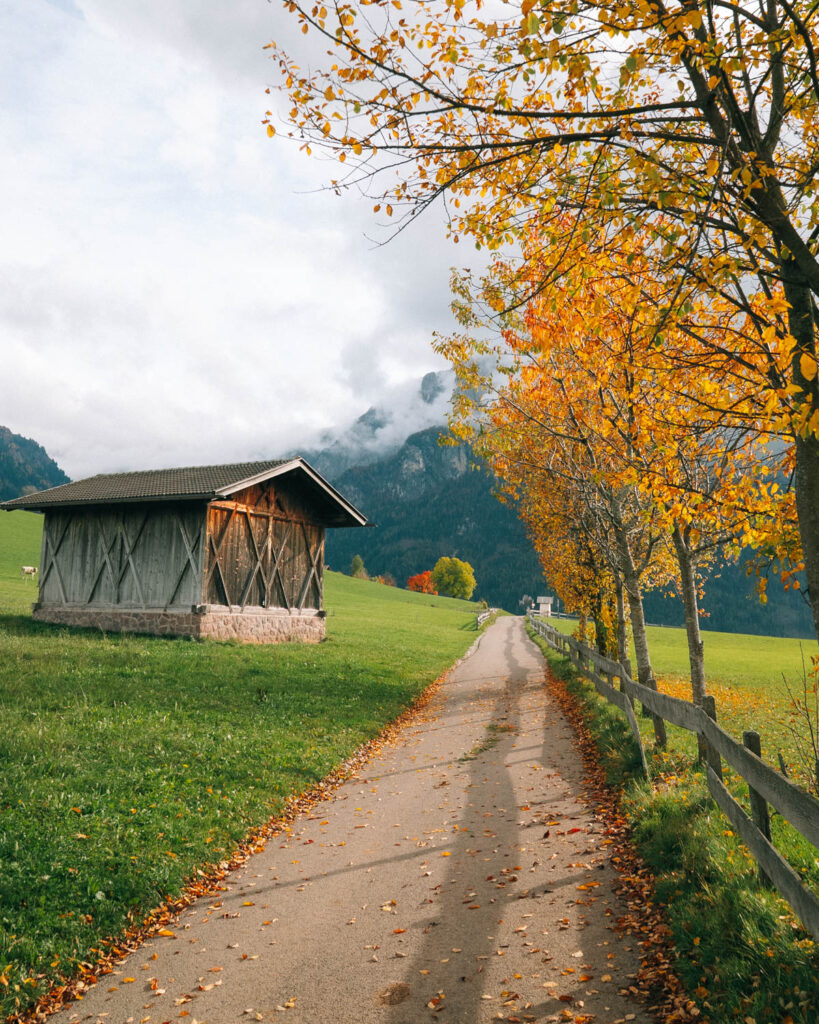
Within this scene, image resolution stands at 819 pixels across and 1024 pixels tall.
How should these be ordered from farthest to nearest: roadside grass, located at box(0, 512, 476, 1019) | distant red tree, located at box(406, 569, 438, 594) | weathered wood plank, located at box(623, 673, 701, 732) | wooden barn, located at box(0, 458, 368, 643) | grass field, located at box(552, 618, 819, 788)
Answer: distant red tree, located at box(406, 569, 438, 594), wooden barn, located at box(0, 458, 368, 643), grass field, located at box(552, 618, 819, 788), weathered wood plank, located at box(623, 673, 701, 732), roadside grass, located at box(0, 512, 476, 1019)

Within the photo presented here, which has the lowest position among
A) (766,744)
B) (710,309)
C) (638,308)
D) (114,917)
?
(766,744)

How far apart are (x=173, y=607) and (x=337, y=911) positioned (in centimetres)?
1763

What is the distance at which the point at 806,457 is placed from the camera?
421 cm

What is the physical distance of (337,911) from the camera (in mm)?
5871

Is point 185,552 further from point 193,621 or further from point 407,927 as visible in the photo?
point 407,927

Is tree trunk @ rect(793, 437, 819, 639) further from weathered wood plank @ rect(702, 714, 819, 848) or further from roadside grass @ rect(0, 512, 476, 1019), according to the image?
roadside grass @ rect(0, 512, 476, 1019)

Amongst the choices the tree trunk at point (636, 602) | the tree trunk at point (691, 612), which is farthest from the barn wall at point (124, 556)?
the tree trunk at point (691, 612)

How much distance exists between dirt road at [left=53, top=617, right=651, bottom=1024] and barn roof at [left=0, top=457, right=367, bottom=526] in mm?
14482

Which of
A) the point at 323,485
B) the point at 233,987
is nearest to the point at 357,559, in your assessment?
the point at 323,485

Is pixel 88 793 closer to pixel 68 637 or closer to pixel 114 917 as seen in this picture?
pixel 114 917

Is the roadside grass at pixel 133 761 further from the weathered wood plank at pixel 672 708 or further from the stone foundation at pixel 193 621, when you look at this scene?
the weathered wood plank at pixel 672 708

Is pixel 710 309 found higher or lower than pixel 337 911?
higher

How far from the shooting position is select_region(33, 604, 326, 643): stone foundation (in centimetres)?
2147

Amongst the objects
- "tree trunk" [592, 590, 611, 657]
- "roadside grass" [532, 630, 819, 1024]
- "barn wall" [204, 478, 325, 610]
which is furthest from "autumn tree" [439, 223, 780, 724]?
"barn wall" [204, 478, 325, 610]
